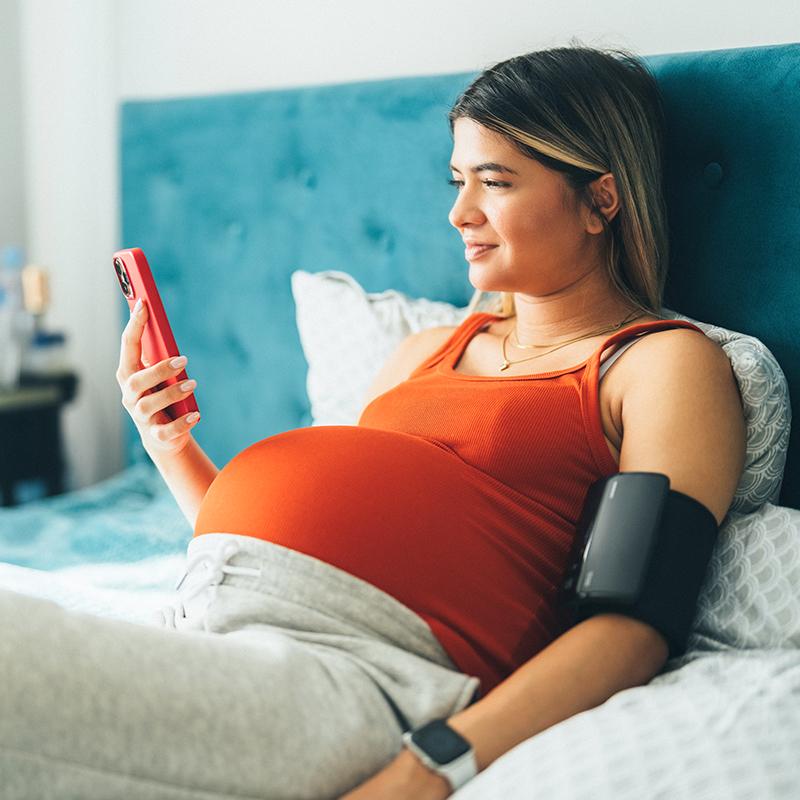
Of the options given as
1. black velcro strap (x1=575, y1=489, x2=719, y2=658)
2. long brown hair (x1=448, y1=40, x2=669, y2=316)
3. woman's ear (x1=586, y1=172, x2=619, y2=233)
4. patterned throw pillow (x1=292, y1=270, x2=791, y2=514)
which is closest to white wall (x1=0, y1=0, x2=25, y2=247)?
patterned throw pillow (x1=292, y1=270, x2=791, y2=514)

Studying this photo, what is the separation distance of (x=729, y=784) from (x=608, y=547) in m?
0.25

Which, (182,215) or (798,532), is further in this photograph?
(182,215)

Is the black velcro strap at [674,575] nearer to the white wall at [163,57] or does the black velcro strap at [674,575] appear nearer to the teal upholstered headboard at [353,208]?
the teal upholstered headboard at [353,208]

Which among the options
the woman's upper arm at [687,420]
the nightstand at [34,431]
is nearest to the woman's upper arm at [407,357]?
the woman's upper arm at [687,420]

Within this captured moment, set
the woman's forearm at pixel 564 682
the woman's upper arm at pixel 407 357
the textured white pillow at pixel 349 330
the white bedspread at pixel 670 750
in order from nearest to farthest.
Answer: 1. the white bedspread at pixel 670 750
2. the woman's forearm at pixel 564 682
3. the woman's upper arm at pixel 407 357
4. the textured white pillow at pixel 349 330

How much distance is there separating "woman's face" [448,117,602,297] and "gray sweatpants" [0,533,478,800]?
0.47m

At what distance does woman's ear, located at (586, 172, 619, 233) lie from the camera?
116cm

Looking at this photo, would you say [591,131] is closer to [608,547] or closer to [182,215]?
[608,547]

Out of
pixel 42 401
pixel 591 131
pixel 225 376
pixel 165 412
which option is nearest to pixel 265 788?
pixel 165 412

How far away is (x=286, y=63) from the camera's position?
1.89 metres

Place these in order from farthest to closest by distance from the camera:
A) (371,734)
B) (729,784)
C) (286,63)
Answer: (286,63) → (371,734) → (729,784)

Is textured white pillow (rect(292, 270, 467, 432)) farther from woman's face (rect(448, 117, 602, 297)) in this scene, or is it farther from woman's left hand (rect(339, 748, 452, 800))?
woman's left hand (rect(339, 748, 452, 800))

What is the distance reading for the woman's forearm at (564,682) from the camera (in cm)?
82

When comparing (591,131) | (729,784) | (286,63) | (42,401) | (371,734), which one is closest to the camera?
(729,784)
